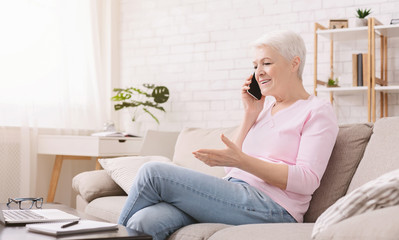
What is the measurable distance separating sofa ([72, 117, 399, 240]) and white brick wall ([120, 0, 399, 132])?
96cm

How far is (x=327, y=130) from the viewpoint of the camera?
193 centimetres

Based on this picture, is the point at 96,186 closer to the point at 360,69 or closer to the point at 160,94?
the point at 160,94

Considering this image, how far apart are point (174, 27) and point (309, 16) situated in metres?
1.17

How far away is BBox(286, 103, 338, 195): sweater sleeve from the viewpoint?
6.12ft

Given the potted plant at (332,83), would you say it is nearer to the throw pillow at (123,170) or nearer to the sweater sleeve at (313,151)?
the throw pillow at (123,170)

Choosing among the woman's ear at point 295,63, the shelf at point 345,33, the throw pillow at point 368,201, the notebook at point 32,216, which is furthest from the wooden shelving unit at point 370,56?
the notebook at point 32,216

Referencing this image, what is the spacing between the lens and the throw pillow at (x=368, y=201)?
50.5 inches

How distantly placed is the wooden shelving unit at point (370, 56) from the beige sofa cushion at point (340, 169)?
1286 millimetres

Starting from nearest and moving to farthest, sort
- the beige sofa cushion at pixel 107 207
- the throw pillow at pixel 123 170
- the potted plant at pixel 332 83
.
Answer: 1. the beige sofa cushion at pixel 107 207
2. the throw pillow at pixel 123 170
3. the potted plant at pixel 332 83

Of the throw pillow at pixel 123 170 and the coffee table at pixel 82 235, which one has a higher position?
the coffee table at pixel 82 235

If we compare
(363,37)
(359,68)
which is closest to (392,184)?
(359,68)

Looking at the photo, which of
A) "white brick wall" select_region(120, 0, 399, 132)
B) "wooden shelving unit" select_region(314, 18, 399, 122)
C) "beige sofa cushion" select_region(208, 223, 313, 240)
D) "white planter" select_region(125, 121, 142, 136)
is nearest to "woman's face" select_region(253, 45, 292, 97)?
"beige sofa cushion" select_region(208, 223, 313, 240)

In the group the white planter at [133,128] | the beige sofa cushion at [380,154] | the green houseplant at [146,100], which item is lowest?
the white planter at [133,128]

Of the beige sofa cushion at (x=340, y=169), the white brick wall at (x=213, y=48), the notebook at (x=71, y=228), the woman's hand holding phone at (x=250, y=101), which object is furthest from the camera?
the white brick wall at (x=213, y=48)
